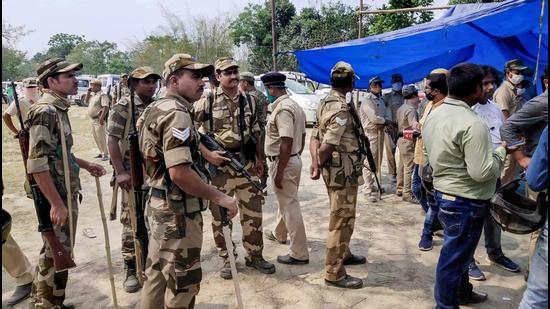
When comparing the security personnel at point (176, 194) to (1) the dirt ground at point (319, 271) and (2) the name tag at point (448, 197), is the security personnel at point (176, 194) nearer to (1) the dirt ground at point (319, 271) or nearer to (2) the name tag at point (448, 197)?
(1) the dirt ground at point (319, 271)

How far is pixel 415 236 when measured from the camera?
4719mm

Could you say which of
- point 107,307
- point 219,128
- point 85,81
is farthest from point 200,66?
point 85,81

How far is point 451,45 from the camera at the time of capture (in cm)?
532

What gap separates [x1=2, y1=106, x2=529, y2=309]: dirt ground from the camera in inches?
132

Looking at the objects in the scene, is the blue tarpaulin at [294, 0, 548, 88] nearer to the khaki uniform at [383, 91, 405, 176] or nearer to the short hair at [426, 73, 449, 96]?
the khaki uniform at [383, 91, 405, 176]

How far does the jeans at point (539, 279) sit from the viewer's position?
2.01m

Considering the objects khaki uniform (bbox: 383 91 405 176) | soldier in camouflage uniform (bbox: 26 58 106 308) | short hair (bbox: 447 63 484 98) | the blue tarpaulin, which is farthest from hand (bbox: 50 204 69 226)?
khaki uniform (bbox: 383 91 405 176)

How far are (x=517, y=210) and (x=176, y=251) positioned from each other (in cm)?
185

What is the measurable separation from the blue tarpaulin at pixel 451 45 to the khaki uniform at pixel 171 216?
345cm

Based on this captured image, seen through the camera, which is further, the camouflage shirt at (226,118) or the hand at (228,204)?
the camouflage shirt at (226,118)

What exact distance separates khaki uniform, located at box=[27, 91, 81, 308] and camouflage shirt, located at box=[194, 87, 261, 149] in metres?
1.11

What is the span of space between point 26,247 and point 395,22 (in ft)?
47.5

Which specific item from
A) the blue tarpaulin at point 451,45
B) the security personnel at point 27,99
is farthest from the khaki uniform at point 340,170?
the security personnel at point 27,99

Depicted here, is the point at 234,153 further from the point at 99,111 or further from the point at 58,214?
the point at 99,111
